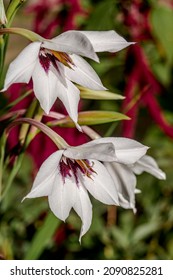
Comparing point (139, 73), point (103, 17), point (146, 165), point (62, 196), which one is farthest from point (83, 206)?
point (139, 73)

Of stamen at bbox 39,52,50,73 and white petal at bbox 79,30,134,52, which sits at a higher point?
white petal at bbox 79,30,134,52

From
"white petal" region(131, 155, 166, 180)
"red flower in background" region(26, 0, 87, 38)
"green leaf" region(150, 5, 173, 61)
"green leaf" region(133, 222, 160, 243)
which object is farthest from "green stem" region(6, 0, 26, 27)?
"green leaf" region(133, 222, 160, 243)

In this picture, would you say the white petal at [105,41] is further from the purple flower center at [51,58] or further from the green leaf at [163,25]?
the green leaf at [163,25]

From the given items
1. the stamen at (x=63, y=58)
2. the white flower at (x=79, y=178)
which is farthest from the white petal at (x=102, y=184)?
the stamen at (x=63, y=58)

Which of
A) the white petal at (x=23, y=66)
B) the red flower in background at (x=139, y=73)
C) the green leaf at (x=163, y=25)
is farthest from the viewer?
the green leaf at (x=163, y=25)

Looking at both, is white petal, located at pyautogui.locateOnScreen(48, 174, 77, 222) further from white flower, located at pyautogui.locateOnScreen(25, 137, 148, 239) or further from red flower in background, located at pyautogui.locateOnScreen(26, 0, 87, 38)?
red flower in background, located at pyautogui.locateOnScreen(26, 0, 87, 38)
